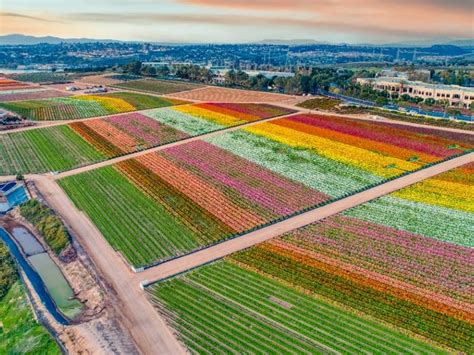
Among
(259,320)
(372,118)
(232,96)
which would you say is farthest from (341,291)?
(232,96)

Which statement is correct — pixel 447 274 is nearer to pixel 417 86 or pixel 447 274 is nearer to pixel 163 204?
pixel 163 204

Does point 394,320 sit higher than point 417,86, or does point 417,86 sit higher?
point 417,86

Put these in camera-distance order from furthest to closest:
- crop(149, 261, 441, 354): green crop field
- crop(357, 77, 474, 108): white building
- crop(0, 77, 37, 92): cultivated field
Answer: crop(0, 77, 37, 92): cultivated field → crop(357, 77, 474, 108): white building → crop(149, 261, 441, 354): green crop field

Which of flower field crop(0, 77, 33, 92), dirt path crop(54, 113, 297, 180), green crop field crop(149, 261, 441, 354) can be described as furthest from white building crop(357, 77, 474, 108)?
flower field crop(0, 77, 33, 92)

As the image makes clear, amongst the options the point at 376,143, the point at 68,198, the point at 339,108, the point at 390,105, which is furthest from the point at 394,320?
the point at 390,105

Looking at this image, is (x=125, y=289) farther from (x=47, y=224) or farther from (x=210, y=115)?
(x=210, y=115)

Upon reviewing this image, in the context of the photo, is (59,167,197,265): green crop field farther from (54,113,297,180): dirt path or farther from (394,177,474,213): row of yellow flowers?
(394,177,474,213): row of yellow flowers

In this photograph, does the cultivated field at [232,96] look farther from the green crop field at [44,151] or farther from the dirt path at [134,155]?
the green crop field at [44,151]
